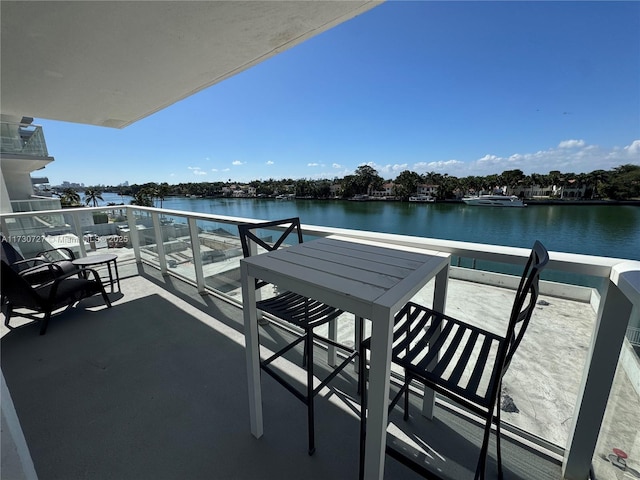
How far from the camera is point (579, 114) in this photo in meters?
31.4

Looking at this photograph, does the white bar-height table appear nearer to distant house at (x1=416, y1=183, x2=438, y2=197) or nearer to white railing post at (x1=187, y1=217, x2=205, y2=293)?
white railing post at (x1=187, y1=217, x2=205, y2=293)

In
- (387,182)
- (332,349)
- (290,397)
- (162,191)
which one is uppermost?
(387,182)

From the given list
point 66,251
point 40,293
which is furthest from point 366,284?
point 66,251

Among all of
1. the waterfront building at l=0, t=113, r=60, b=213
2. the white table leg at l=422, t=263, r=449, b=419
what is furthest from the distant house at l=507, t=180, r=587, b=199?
the waterfront building at l=0, t=113, r=60, b=213

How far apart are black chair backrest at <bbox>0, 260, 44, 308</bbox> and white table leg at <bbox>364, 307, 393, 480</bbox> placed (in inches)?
123

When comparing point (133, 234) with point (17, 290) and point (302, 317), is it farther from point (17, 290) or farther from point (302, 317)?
point (302, 317)

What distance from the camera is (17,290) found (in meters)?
2.29

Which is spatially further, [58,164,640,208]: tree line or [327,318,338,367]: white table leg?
[58,164,640,208]: tree line

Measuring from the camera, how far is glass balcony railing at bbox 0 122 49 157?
8723mm

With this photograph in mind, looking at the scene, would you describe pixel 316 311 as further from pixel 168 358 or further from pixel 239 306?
pixel 239 306

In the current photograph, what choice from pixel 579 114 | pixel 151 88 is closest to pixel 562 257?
pixel 151 88

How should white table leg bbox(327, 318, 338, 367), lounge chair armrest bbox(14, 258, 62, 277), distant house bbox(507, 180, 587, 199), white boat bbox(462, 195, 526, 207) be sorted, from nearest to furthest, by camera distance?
white table leg bbox(327, 318, 338, 367) → lounge chair armrest bbox(14, 258, 62, 277) → white boat bbox(462, 195, 526, 207) → distant house bbox(507, 180, 587, 199)

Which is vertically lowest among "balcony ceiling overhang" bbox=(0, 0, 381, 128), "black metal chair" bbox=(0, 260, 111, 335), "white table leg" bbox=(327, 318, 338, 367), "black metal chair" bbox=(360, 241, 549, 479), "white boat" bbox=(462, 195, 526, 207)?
"white boat" bbox=(462, 195, 526, 207)

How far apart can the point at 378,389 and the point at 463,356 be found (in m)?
0.48
